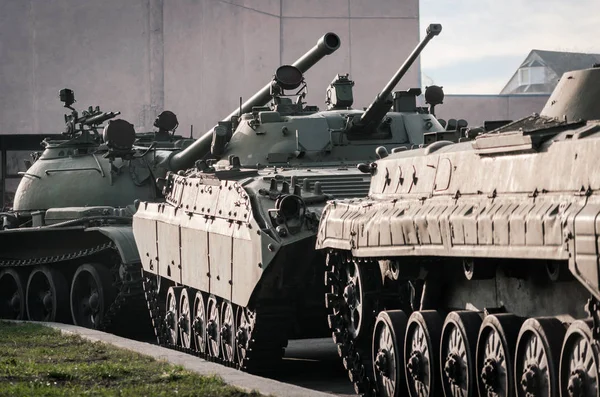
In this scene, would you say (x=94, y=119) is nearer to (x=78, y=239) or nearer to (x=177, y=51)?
(x=78, y=239)

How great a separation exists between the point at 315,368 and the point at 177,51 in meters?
25.1

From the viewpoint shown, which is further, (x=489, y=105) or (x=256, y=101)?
(x=489, y=105)

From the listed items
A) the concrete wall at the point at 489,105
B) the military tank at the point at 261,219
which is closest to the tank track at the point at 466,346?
the military tank at the point at 261,219

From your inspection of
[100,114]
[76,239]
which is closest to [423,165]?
[76,239]

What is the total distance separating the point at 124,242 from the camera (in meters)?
22.0

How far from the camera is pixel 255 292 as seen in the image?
16.0m

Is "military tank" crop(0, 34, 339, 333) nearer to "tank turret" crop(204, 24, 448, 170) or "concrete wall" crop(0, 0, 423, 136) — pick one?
"tank turret" crop(204, 24, 448, 170)

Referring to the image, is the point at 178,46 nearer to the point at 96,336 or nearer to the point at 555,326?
the point at 96,336

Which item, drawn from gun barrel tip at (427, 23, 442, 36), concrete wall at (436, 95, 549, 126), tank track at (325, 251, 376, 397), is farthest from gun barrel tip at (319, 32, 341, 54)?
concrete wall at (436, 95, 549, 126)

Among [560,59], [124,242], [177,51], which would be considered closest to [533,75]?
[560,59]

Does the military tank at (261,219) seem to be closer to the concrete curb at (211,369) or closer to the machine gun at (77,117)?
the concrete curb at (211,369)

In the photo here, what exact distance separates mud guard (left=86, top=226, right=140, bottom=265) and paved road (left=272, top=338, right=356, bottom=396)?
3039mm

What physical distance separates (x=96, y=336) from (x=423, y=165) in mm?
6376

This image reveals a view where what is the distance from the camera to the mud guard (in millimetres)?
21875
